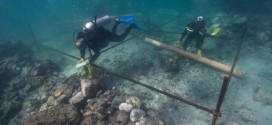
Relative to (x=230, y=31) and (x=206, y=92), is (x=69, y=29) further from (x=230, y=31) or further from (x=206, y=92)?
(x=206, y=92)

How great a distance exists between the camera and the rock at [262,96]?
21.4 feet

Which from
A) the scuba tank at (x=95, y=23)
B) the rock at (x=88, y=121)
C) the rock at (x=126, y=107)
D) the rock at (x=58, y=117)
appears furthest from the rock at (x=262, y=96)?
the scuba tank at (x=95, y=23)

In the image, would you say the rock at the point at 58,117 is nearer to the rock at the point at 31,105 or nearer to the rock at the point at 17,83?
the rock at the point at 31,105

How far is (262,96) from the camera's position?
262 inches

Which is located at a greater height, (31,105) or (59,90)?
(59,90)

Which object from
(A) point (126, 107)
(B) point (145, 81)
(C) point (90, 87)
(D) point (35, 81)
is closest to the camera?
(A) point (126, 107)

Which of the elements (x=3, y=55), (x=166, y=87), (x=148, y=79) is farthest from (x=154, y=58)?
(x=3, y=55)

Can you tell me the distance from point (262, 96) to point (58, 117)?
242 inches

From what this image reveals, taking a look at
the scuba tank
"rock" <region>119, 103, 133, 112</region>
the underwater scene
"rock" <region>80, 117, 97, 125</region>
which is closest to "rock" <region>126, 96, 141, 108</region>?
the underwater scene

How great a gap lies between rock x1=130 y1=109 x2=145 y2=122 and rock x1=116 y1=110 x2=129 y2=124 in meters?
0.15

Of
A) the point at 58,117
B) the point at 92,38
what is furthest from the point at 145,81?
the point at 58,117

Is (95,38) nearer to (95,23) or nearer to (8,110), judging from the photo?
(95,23)

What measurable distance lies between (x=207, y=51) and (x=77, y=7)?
23765 mm

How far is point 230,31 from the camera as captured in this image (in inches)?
484
